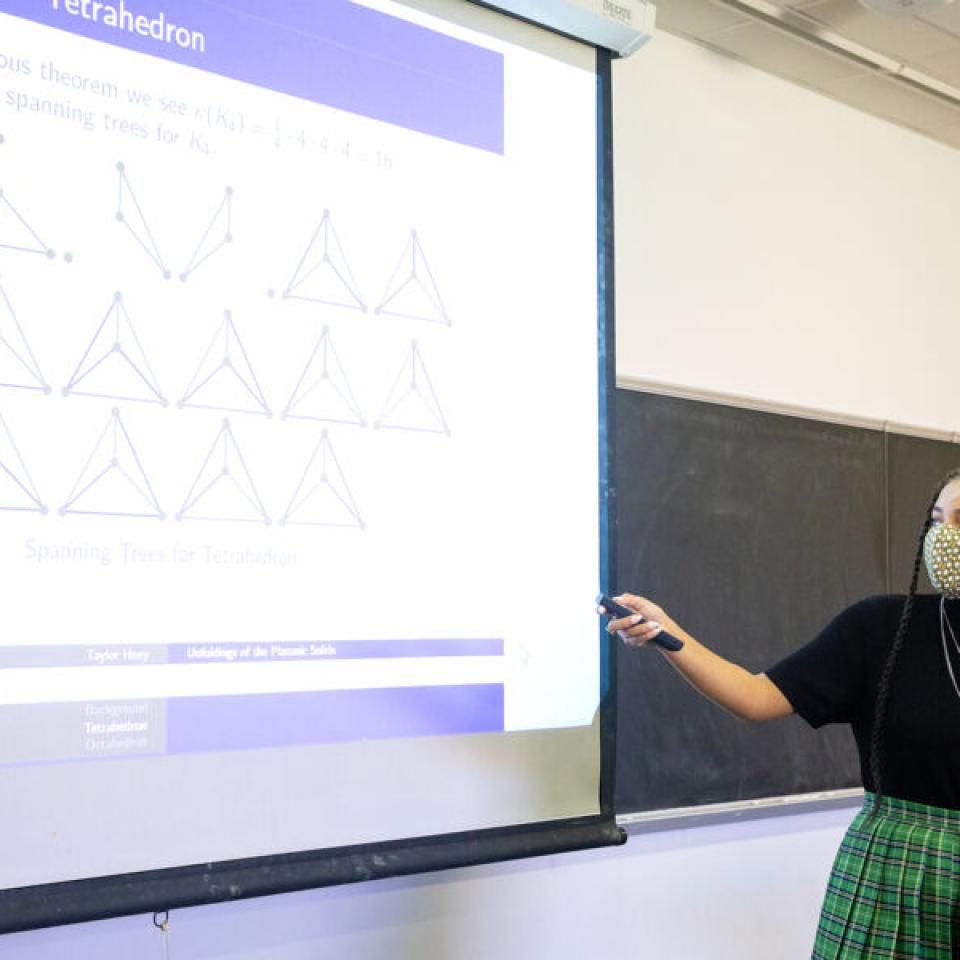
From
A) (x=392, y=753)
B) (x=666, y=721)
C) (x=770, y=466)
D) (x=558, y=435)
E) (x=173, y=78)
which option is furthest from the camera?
(x=770, y=466)

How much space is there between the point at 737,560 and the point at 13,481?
172 centimetres

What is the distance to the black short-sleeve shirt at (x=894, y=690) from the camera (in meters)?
1.72

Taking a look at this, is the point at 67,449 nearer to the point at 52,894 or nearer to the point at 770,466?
the point at 52,894

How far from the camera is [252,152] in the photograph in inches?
67.6

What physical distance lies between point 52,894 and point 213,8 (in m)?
1.20

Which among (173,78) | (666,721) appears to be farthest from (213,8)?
(666,721)

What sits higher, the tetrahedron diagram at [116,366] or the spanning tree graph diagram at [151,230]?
the spanning tree graph diagram at [151,230]

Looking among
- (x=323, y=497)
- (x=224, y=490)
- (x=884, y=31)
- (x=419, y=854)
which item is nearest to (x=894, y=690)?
(x=419, y=854)

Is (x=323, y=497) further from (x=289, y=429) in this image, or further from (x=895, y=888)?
(x=895, y=888)

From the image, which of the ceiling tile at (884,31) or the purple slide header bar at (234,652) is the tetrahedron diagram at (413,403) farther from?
the ceiling tile at (884,31)

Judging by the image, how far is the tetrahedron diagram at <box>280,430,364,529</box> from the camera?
67.6 inches

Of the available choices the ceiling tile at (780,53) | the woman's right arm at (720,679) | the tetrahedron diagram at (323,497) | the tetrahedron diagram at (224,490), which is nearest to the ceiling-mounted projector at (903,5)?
the ceiling tile at (780,53)

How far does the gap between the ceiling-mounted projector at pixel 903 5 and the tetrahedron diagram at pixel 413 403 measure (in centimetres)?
144

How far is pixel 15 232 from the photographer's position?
1.51 m
